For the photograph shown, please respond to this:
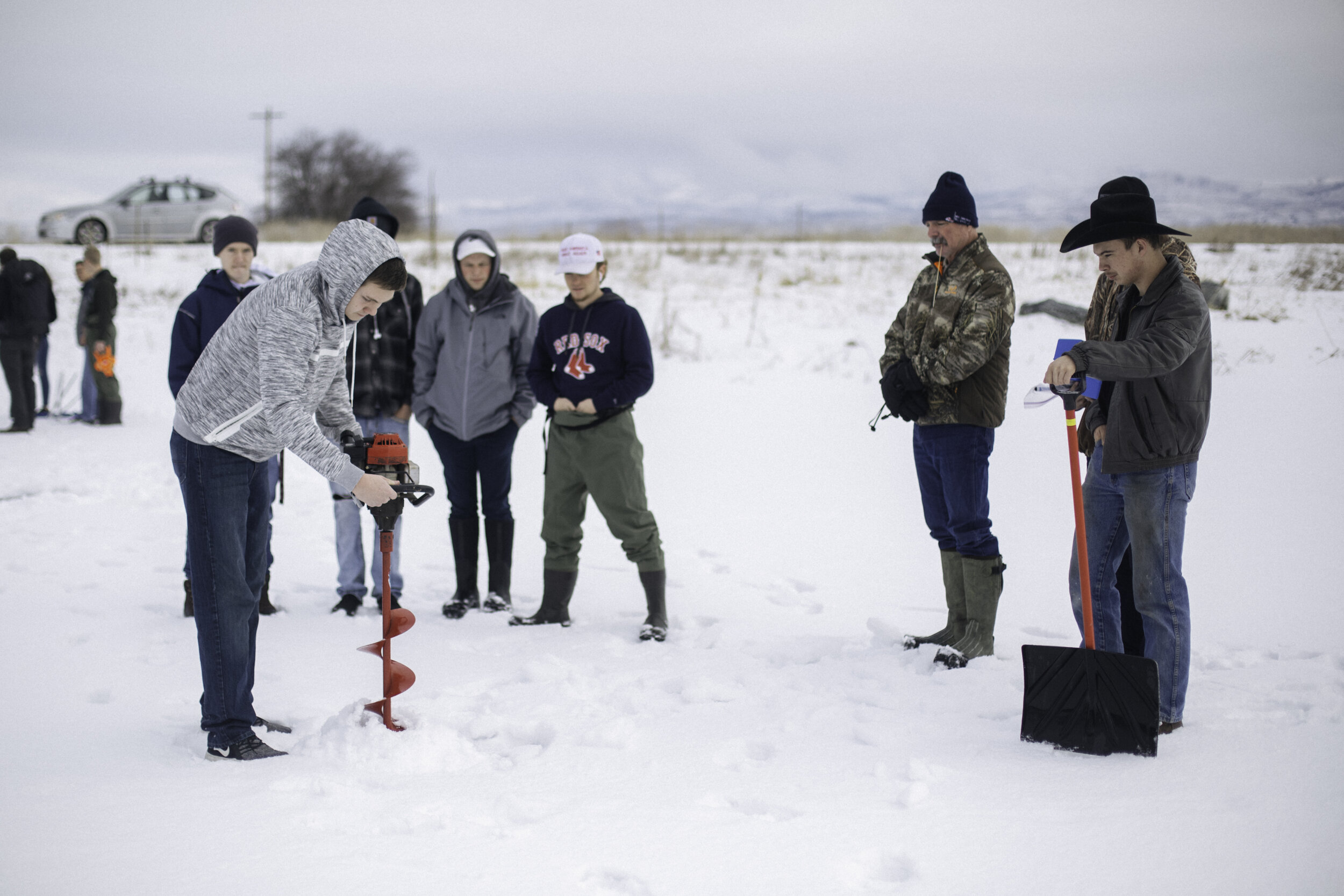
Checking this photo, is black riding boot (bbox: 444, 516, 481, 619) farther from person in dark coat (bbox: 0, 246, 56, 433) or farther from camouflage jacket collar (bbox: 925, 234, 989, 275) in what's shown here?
person in dark coat (bbox: 0, 246, 56, 433)

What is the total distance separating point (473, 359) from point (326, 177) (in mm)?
38034

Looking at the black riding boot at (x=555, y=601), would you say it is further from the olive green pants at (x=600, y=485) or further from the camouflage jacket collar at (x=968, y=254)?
the camouflage jacket collar at (x=968, y=254)

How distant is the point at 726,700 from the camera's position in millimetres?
3611

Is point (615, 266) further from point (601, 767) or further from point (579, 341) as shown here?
point (601, 767)

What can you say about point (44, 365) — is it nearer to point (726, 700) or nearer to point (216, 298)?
point (216, 298)

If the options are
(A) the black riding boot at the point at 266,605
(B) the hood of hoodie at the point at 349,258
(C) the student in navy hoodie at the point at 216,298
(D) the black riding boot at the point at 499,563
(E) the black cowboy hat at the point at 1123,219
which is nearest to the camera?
(B) the hood of hoodie at the point at 349,258

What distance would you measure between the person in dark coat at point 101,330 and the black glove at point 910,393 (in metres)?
8.00

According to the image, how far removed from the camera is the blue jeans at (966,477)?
12.8 feet

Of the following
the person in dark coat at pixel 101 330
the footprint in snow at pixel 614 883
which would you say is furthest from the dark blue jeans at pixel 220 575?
the person in dark coat at pixel 101 330

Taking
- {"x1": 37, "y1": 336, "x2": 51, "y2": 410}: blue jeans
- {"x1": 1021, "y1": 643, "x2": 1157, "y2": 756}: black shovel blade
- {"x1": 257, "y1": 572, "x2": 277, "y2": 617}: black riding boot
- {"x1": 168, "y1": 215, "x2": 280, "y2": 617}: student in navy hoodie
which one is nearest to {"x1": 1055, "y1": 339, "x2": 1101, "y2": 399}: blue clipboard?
{"x1": 1021, "y1": 643, "x2": 1157, "y2": 756}: black shovel blade

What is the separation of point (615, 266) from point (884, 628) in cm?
1434

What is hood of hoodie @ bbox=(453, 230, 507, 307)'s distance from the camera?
4676mm

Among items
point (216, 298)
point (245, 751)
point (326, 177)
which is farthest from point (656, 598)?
point (326, 177)

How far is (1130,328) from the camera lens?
3.14 metres
